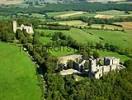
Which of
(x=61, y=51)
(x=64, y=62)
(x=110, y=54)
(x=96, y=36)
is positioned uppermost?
(x=64, y=62)

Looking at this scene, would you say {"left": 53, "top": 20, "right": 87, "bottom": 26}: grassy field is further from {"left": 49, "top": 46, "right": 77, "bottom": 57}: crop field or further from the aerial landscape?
{"left": 49, "top": 46, "right": 77, "bottom": 57}: crop field

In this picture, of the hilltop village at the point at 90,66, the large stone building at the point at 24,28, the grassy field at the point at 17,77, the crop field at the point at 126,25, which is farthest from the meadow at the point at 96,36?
the grassy field at the point at 17,77

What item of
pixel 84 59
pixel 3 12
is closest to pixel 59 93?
pixel 84 59

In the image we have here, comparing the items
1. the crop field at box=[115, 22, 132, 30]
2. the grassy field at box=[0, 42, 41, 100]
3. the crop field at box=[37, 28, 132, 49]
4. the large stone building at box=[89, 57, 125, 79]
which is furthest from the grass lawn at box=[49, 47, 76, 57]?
the crop field at box=[115, 22, 132, 30]

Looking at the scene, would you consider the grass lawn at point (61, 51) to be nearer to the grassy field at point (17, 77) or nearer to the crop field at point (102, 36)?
the grassy field at point (17, 77)

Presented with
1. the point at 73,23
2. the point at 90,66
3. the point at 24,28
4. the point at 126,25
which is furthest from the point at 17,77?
the point at 126,25

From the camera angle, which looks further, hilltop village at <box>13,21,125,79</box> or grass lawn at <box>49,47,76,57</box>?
grass lawn at <box>49,47,76,57</box>

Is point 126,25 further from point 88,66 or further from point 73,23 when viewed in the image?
point 88,66
